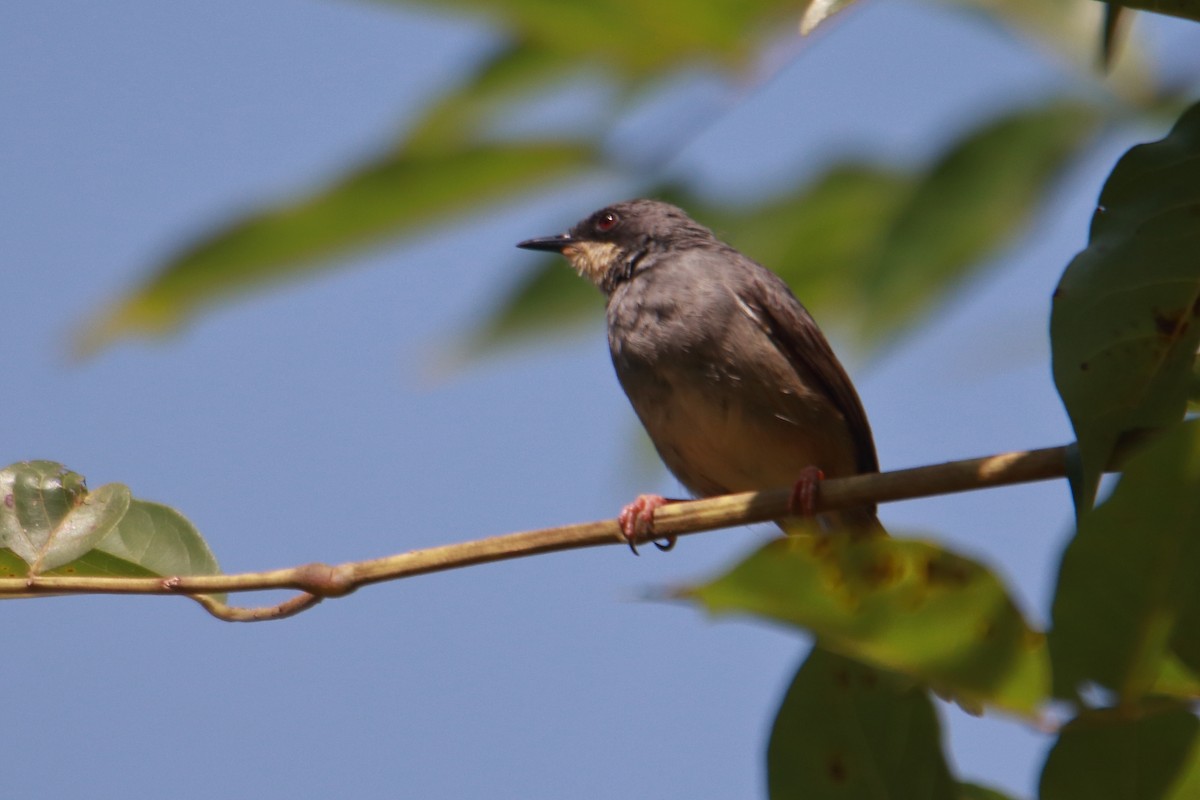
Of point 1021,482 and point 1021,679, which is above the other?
point 1021,482

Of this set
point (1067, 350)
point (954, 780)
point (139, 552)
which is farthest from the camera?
point (139, 552)

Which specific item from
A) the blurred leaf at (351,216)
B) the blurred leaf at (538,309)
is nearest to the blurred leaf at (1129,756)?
the blurred leaf at (351,216)

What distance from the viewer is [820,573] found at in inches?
49.4

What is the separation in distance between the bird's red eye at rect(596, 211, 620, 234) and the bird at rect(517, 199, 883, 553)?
22.7 inches

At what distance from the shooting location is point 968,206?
9.44 ft

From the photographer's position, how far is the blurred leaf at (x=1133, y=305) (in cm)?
167

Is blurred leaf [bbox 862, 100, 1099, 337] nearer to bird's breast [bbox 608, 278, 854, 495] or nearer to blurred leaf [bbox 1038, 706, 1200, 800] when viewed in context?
blurred leaf [bbox 1038, 706, 1200, 800]

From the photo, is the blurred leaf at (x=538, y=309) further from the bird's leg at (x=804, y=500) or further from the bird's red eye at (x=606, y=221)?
the bird's red eye at (x=606, y=221)

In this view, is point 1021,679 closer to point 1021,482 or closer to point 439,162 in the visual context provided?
point 1021,482

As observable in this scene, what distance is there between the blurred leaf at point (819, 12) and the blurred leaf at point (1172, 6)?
35cm

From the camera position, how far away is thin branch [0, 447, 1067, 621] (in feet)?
6.36

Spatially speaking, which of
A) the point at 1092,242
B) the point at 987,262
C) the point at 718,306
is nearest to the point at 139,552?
the point at 1092,242

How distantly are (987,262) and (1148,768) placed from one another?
6.02 ft

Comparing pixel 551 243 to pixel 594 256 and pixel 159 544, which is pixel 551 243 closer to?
pixel 594 256
